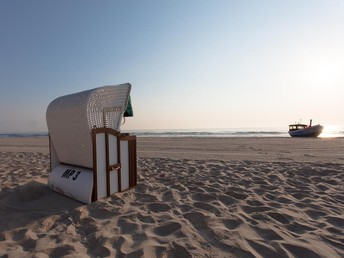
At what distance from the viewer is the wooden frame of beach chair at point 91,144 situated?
4.06 m

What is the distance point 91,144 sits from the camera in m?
4.06

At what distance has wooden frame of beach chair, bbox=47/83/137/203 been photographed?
4.06m

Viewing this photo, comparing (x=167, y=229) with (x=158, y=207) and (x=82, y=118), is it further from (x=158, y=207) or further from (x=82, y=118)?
(x=82, y=118)

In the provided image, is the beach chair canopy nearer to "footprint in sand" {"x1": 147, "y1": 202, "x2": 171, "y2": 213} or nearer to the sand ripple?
the sand ripple

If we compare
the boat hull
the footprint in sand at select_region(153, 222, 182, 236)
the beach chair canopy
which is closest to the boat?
the boat hull

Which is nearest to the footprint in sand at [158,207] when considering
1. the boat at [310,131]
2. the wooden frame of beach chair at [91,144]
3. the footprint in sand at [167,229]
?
the footprint in sand at [167,229]

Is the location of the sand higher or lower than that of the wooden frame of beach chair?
lower

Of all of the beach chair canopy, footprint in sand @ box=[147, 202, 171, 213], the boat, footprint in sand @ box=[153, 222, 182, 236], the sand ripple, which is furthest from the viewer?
the boat

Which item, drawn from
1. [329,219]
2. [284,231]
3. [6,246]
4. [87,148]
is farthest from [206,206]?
[6,246]

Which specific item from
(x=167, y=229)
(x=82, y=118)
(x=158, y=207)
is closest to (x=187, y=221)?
(x=167, y=229)

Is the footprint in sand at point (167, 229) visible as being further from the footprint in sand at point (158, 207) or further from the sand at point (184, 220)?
the footprint in sand at point (158, 207)

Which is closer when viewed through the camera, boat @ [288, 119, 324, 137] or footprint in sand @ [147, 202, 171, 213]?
footprint in sand @ [147, 202, 171, 213]

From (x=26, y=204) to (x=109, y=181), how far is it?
1.53 meters

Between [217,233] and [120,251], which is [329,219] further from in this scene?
Answer: [120,251]
